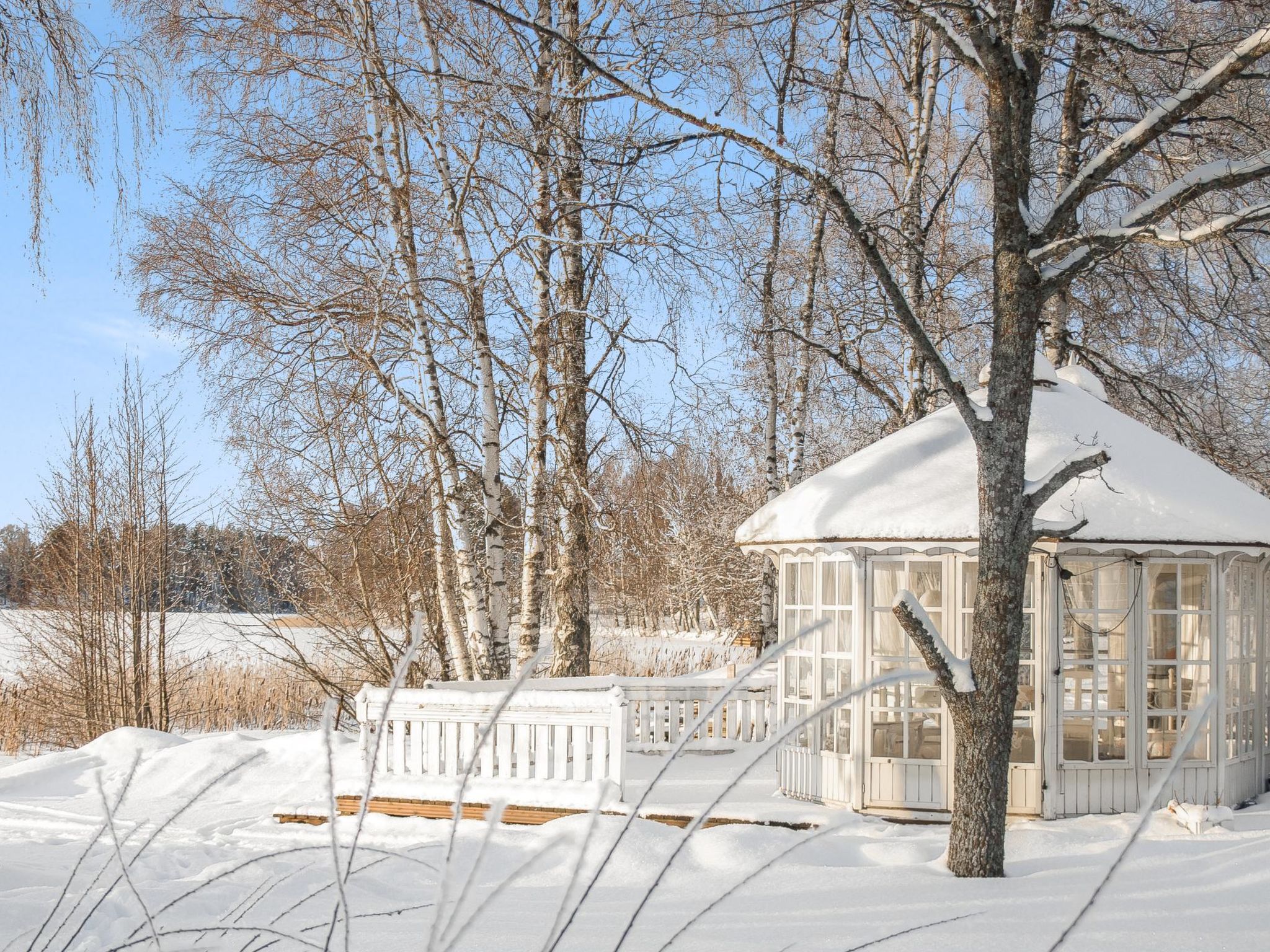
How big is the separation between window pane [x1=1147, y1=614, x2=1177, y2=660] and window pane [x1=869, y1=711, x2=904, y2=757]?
2045 millimetres

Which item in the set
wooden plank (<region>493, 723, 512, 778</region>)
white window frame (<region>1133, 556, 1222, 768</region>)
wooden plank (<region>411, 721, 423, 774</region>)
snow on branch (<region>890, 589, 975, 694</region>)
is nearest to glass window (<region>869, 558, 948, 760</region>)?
white window frame (<region>1133, 556, 1222, 768</region>)

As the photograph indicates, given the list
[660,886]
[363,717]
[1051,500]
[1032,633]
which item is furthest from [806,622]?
[660,886]

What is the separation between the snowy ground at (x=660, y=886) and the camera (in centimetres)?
484

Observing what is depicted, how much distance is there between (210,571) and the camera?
1432cm

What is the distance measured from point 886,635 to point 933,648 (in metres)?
2.92

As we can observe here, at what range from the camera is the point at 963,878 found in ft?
19.8

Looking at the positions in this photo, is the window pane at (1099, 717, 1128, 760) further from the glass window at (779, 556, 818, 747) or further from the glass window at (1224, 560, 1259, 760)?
the glass window at (779, 556, 818, 747)

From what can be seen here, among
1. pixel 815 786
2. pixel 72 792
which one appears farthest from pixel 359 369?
pixel 815 786

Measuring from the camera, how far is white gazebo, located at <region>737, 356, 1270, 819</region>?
27.4 ft

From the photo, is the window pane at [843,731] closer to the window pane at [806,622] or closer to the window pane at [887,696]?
the window pane at [887,696]

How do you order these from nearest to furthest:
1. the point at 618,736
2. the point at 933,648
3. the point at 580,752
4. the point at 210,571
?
the point at 933,648 < the point at 618,736 < the point at 580,752 < the point at 210,571

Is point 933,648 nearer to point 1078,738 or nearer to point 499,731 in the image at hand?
point 1078,738

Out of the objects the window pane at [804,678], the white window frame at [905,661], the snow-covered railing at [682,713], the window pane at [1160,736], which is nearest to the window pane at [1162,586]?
the window pane at [1160,736]

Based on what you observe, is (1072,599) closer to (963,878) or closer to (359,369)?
(963,878)
